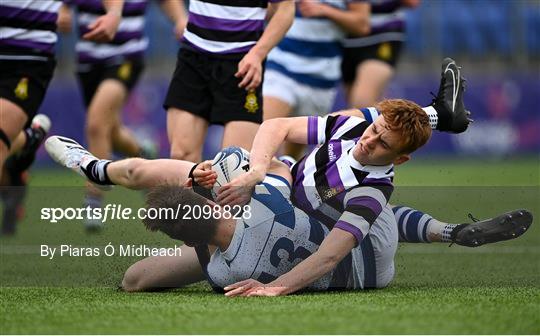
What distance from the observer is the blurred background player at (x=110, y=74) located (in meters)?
9.53

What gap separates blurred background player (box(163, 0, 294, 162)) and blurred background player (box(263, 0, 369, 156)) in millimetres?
1207

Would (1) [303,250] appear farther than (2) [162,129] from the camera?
No

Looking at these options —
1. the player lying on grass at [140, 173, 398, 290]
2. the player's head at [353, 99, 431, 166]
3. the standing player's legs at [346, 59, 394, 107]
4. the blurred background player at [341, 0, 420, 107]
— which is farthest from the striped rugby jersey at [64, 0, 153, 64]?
the player's head at [353, 99, 431, 166]

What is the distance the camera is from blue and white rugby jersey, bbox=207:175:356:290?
17.6 feet

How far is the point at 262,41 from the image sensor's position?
661 cm

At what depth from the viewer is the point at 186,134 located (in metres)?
6.78

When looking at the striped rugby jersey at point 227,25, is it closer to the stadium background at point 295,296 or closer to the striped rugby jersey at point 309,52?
the stadium background at point 295,296

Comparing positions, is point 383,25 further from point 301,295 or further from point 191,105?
point 301,295

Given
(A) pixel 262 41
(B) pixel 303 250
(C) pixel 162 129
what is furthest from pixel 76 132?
(B) pixel 303 250

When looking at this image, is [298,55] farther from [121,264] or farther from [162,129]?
[162,129]

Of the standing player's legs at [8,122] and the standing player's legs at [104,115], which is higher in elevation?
the standing player's legs at [8,122]

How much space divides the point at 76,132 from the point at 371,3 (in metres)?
7.77

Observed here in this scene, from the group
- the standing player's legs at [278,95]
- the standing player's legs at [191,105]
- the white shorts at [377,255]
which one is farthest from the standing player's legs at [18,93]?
the white shorts at [377,255]

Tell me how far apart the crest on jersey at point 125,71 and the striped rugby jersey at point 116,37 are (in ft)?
0.23
